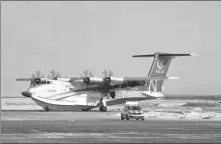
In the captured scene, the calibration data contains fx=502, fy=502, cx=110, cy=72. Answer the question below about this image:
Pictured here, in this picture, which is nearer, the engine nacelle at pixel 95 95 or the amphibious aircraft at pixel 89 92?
the amphibious aircraft at pixel 89 92


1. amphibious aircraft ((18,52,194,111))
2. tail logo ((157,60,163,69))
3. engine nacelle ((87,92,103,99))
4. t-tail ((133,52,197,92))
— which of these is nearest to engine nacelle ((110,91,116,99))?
amphibious aircraft ((18,52,194,111))

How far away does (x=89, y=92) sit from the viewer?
64.7 meters

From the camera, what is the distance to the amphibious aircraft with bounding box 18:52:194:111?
62.5m

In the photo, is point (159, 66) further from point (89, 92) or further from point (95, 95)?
point (89, 92)

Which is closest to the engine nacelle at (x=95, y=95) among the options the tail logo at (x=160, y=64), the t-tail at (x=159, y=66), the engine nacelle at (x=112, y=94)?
the engine nacelle at (x=112, y=94)

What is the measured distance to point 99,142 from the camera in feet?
68.9

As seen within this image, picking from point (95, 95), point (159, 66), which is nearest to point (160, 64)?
point (159, 66)

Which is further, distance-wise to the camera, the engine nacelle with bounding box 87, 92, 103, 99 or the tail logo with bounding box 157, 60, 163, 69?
the tail logo with bounding box 157, 60, 163, 69

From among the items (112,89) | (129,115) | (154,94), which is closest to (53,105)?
(112,89)

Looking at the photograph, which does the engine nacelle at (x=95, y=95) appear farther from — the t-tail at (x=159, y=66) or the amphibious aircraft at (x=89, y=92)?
the t-tail at (x=159, y=66)

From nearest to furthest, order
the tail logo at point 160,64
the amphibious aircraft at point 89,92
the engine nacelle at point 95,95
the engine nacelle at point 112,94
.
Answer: the amphibious aircraft at point 89,92 → the engine nacelle at point 95,95 → the engine nacelle at point 112,94 → the tail logo at point 160,64

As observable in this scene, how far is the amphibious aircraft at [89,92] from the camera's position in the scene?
62.5 meters

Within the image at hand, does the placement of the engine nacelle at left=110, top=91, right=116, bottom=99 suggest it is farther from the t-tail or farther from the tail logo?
the tail logo

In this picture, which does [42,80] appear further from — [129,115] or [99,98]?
[129,115]
